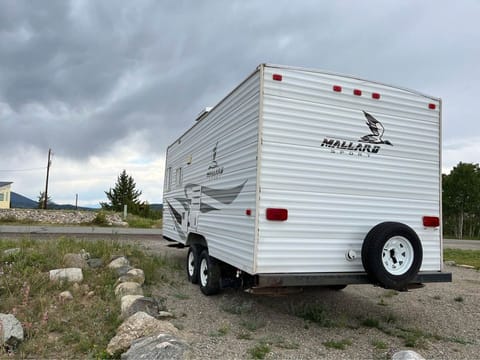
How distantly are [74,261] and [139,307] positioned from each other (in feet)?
8.81

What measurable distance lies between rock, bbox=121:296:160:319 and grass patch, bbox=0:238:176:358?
0.13 m

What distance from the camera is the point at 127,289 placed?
622 centimetres

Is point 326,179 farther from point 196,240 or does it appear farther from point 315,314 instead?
point 196,240

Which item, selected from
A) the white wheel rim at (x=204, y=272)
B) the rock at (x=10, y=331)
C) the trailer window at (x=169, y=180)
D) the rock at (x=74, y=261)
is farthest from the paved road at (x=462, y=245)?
the rock at (x=10, y=331)

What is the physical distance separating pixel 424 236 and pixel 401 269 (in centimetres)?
88

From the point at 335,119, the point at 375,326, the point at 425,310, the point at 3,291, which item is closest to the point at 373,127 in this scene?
the point at 335,119

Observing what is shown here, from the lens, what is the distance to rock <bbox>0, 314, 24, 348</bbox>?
432cm

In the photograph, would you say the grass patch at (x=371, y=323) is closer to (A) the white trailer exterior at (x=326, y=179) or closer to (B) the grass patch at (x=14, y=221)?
(A) the white trailer exterior at (x=326, y=179)

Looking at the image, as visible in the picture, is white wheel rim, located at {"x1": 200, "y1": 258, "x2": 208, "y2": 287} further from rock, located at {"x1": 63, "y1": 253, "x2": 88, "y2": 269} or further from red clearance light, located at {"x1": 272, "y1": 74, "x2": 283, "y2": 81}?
red clearance light, located at {"x1": 272, "y1": 74, "x2": 283, "y2": 81}

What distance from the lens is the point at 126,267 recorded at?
7527 millimetres

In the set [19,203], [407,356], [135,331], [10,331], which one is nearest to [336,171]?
[407,356]

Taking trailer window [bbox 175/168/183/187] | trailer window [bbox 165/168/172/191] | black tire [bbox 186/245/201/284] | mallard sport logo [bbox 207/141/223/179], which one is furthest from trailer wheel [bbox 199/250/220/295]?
trailer window [bbox 165/168/172/191]

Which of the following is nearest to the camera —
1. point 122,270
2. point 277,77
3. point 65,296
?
point 277,77

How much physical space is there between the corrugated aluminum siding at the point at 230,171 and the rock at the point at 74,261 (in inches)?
86.9
